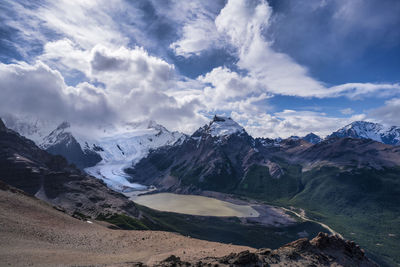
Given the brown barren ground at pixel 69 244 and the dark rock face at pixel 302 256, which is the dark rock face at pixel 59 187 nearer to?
the brown barren ground at pixel 69 244

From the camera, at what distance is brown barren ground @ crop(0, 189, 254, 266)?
1607 inches

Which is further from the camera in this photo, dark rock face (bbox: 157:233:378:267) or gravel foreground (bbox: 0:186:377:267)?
gravel foreground (bbox: 0:186:377:267)

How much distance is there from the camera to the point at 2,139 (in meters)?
196

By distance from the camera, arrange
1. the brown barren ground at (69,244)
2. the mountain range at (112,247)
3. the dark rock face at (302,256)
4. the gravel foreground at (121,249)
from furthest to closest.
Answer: the brown barren ground at (69,244)
the mountain range at (112,247)
the gravel foreground at (121,249)
the dark rock face at (302,256)

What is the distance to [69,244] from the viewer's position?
166 ft

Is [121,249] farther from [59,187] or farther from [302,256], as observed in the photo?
[59,187]

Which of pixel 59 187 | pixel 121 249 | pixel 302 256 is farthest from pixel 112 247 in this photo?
pixel 59 187

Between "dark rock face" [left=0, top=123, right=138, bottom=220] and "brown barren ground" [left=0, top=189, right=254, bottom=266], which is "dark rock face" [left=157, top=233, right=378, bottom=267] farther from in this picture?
"dark rock face" [left=0, top=123, right=138, bottom=220]

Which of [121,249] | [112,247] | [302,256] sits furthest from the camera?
[112,247]

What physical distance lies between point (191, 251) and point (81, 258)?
19.1 meters

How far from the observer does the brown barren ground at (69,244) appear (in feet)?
134

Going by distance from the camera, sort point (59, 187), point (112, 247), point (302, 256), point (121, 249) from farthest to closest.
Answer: point (59, 187), point (112, 247), point (121, 249), point (302, 256)

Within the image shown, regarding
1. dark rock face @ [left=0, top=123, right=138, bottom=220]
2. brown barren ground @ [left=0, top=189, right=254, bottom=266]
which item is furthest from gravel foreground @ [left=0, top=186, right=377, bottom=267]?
dark rock face @ [left=0, top=123, right=138, bottom=220]

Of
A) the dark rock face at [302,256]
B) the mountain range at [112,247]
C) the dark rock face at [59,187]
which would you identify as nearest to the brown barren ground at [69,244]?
the mountain range at [112,247]
